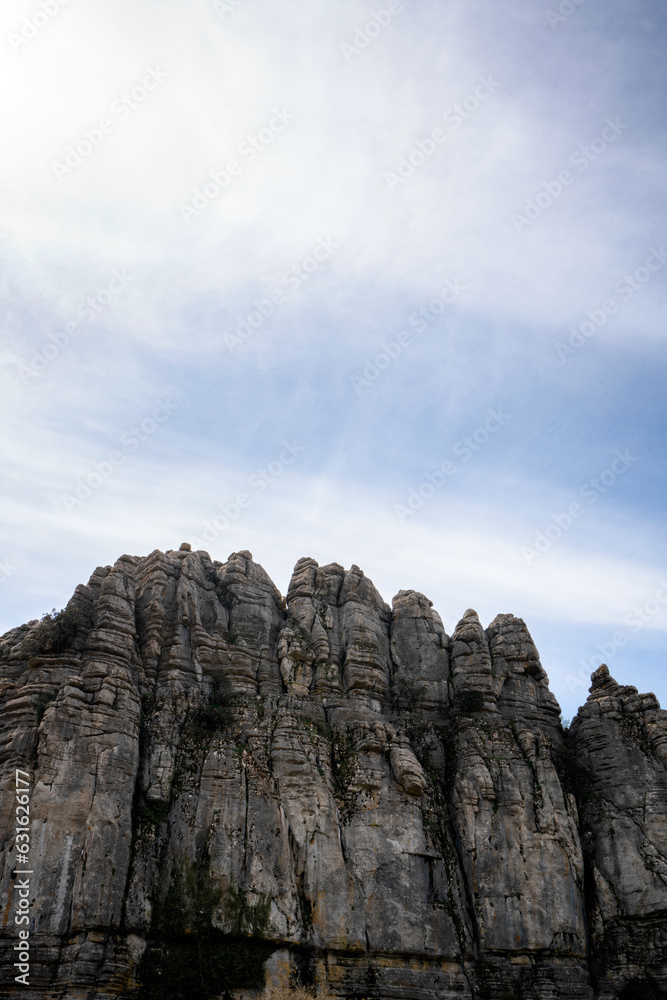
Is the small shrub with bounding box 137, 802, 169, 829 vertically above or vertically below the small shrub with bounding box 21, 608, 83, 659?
below

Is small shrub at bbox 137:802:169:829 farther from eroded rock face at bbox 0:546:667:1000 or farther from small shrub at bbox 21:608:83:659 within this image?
small shrub at bbox 21:608:83:659

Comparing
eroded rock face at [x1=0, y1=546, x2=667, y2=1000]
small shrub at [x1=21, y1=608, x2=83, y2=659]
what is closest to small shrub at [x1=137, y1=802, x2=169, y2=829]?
eroded rock face at [x1=0, y1=546, x2=667, y2=1000]

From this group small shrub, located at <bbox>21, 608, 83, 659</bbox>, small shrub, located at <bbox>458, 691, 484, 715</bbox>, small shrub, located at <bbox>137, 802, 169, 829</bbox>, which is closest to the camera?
small shrub, located at <bbox>137, 802, 169, 829</bbox>

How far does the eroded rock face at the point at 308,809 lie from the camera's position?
129ft

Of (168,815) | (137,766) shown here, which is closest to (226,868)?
(168,815)

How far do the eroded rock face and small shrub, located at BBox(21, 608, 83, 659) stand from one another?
0.29m

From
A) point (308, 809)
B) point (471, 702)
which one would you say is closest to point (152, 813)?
point (308, 809)

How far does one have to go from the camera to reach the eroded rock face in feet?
129

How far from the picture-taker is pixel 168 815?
43.3 meters

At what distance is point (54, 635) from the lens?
46625 mm

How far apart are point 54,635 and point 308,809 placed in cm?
1739

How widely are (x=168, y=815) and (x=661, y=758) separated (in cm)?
2992

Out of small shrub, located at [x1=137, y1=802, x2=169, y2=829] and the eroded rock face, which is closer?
the eroded rock face

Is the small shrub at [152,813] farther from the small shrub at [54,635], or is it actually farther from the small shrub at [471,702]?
the small shrub at [471,702]
